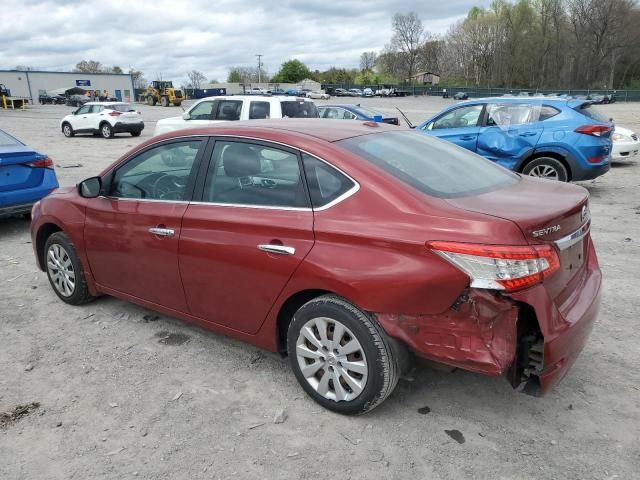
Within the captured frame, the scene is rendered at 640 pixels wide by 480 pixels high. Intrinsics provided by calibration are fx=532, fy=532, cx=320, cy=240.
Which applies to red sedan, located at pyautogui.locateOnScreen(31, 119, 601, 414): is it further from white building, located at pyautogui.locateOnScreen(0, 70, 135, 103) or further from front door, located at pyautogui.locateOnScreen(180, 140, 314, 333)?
white building, located at pyautogui.locateOnScreen(0, 70, 135, 103)

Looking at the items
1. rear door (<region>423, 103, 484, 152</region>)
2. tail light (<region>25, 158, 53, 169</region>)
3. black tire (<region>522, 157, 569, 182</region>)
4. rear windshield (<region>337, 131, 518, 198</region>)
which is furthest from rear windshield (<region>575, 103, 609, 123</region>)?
tail light (<region>25, 158, 53, 169</region>)

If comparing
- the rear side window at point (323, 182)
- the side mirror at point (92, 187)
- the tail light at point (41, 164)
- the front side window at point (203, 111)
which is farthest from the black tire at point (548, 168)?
the front side window at point (203, 111)

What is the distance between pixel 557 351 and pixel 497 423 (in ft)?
2.02

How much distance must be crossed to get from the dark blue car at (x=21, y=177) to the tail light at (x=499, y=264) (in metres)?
6.29

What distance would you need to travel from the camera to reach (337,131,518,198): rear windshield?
2964 mm

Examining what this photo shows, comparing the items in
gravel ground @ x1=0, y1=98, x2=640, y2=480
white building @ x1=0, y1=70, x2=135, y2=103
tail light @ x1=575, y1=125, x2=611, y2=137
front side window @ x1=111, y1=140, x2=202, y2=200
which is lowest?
gravel ground @ x1=0, y1=98, x2=640, y2=480

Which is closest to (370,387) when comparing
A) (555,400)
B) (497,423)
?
(497,423)

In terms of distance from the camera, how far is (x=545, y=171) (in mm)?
8781

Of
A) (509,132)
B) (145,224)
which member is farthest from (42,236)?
(509,132)

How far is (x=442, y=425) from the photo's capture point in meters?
2.95

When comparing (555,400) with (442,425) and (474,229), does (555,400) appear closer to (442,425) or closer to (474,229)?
(442,425)

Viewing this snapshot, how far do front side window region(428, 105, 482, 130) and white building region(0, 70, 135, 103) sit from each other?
264 ft

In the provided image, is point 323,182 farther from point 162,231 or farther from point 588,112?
point 588,112

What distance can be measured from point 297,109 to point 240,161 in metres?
9.59
